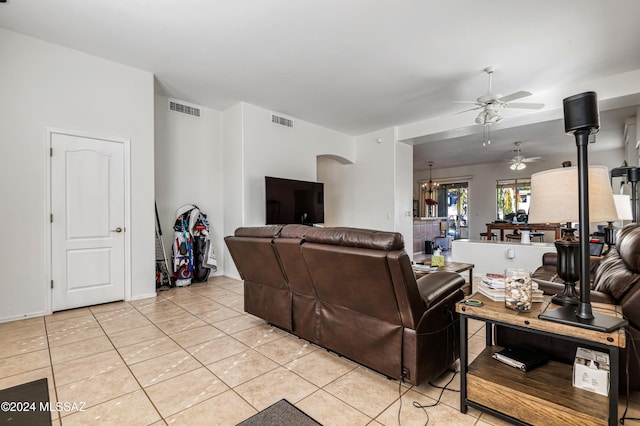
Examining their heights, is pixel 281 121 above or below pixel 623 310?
above

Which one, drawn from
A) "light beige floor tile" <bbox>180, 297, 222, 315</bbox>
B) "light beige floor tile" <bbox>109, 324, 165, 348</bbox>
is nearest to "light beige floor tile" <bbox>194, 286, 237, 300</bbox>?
"light beige floor tile" <bbox>180, 297, 222, 315</bbox>

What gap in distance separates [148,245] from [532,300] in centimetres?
425

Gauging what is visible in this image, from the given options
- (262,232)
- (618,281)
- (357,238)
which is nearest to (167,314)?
(262,232)

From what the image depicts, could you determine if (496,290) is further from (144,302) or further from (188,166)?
(188,166)

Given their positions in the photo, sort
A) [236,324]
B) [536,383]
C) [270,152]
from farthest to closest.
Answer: [270,152] < [236,324] < [536,383]

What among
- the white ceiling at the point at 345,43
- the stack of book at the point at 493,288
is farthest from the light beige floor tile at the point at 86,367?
the white ceiling at the point at 345,43

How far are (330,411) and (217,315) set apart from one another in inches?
80.4

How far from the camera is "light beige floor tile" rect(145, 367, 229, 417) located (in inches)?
70.0

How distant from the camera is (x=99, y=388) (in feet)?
6.43

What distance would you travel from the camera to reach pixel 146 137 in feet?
13.5

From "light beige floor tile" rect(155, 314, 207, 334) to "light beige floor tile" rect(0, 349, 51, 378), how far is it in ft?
2.82

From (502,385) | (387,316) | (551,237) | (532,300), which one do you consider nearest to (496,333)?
(532,300)

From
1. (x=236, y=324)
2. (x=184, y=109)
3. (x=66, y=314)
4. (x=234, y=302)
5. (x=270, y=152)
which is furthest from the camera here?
(x=270, y=152)

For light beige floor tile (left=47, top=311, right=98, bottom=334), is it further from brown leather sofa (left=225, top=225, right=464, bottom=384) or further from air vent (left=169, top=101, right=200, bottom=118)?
air vent (left=169, top=101, right=200, bottom=118)
